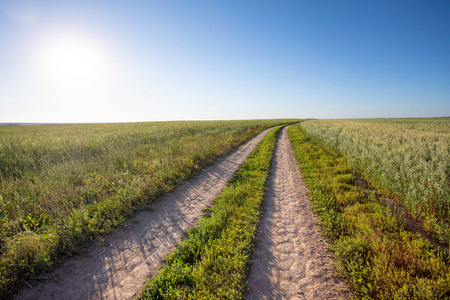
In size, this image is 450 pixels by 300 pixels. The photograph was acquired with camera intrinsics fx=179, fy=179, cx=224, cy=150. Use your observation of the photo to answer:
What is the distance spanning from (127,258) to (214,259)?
174cm

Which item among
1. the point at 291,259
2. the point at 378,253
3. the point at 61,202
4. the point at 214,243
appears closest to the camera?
the point at 378,253

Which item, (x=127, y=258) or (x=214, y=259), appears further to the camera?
(x=127, y=258)

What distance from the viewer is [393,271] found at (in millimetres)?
2867

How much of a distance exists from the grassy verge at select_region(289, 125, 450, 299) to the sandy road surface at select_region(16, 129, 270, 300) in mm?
3334

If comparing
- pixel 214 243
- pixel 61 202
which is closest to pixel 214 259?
pixel 214 243

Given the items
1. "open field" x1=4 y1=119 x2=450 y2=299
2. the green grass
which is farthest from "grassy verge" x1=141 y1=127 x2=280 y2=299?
the green grass

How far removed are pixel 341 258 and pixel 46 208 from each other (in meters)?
7.08

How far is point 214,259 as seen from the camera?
3316 mm

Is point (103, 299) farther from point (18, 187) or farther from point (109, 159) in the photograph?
point (109, 159)

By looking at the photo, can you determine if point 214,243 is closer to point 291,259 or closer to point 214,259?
point 214,259

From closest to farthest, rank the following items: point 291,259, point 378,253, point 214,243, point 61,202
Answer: point 378,253, point 291,259, point 214,243, point 61,202

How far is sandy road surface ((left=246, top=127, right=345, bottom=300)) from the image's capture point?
280cm

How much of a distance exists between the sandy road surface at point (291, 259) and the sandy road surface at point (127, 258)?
1.84 metres

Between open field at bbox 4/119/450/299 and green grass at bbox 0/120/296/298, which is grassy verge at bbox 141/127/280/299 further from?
green grass at bbox 0/120/296/298
